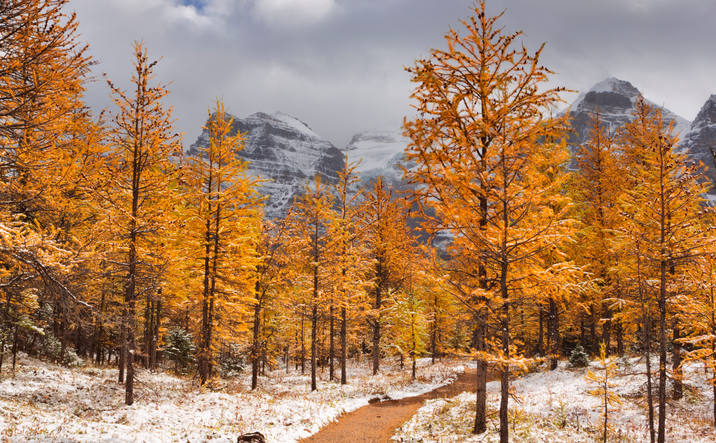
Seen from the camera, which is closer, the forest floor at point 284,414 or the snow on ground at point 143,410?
the snow on ground at point 143,410

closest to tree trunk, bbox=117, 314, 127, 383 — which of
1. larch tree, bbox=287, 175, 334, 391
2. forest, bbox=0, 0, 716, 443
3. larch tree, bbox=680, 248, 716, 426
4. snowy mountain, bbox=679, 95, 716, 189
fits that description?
forest, bbox=0, 0, 716, 443

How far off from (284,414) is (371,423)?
323 cm

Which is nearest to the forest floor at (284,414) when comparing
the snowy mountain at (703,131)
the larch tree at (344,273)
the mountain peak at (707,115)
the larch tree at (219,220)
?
the larch tree at (219,220)

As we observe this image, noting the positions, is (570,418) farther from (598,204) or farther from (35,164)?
(35,164)

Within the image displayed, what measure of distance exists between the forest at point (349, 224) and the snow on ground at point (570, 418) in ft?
2.21

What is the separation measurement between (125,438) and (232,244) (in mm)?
7402

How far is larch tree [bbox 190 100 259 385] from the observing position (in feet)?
47.4

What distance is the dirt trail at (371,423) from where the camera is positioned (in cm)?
1069

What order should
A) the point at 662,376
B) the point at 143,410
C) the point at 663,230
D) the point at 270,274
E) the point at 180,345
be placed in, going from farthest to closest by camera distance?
the point at 180,345
the point at 270,274
the point at 143,410
the point at 663,230
the point at 662,376

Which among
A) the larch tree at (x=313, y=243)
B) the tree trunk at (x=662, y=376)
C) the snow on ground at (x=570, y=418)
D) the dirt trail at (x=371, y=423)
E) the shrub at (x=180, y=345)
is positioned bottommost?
the shrub at (x=180, y=345)

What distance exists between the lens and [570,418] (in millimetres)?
11750

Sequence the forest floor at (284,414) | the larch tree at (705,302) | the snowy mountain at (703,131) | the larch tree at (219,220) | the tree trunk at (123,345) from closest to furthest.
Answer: the forest floor at (284,414), the tree trunk at (123,345), the larch tree at (705,302), the larch tree at (219,220), the snowy mountain at (703,131)

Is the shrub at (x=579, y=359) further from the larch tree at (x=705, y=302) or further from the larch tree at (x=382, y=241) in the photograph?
the larch tree at (x=382, y=241)

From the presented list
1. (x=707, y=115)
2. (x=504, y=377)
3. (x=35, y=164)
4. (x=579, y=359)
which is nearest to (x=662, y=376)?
(x=504, y=377)
